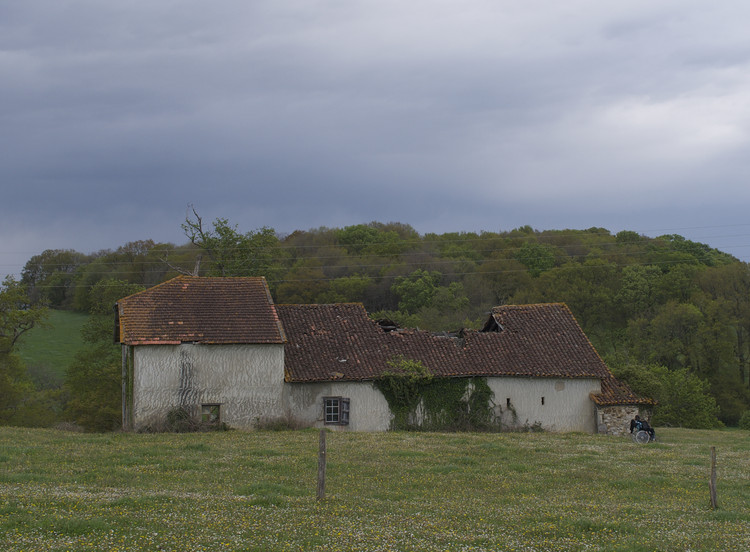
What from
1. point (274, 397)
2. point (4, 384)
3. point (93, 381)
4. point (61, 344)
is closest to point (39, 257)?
point (61, 344)

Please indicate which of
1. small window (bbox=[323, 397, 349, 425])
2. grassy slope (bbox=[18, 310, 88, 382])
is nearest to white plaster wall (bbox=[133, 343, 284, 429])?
small window (bbox=[323, 397, 349, 425])

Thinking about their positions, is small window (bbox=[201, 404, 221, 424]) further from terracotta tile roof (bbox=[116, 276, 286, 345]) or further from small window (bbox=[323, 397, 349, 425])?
small window (bbox=[323, 397, 349, 425])

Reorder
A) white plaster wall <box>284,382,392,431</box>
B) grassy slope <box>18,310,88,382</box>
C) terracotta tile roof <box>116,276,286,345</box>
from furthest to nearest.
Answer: grassy slope <box>18,310,88,382</box>
white plaster wall <box>284,382,392,431</box>
terracotta tile roof <box>116,276,286,345</box>

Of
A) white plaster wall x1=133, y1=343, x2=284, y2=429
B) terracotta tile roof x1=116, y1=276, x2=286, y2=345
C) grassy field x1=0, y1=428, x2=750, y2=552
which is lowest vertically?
grassy field x1=0, y1=428, x2=750, y2=552

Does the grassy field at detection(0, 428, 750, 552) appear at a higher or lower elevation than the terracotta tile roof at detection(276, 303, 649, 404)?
lower

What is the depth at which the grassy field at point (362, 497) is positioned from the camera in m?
11.7

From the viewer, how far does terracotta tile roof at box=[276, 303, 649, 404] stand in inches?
1374

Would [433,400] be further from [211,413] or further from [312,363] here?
[211,413]

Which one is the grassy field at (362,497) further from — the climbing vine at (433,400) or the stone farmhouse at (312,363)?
the climbing vine at (433,400)

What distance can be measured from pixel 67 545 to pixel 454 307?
72.3 metres

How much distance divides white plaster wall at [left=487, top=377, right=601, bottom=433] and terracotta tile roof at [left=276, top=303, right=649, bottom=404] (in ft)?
1.76

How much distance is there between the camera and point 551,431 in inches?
1395

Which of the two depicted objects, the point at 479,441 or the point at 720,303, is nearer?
the point at 479,441

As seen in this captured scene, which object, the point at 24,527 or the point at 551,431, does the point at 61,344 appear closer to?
the point at 551,431
